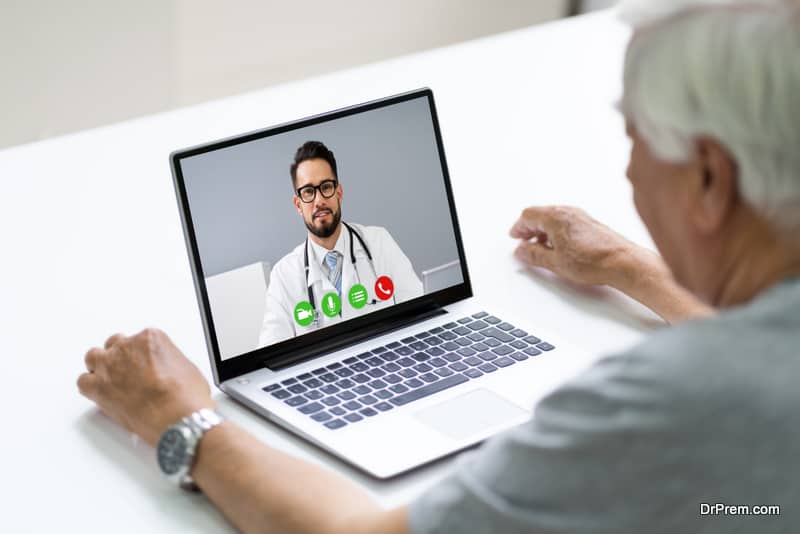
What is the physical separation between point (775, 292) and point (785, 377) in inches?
2.6

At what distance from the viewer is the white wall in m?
2.95

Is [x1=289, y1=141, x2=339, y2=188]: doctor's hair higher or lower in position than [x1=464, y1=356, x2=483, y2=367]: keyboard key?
higher

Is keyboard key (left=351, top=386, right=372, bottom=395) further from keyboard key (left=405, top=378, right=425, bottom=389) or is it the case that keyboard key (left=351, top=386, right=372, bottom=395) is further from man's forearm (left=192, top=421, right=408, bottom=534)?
man's forearm (left=192, top=421, right=408, bottom=534)

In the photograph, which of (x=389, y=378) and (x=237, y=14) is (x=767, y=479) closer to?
(x=389, y=378)

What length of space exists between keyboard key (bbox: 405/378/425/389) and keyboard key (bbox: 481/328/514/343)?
13 cm

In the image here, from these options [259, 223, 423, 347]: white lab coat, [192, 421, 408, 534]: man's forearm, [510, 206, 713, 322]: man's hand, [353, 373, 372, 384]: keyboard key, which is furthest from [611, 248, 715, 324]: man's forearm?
[192, 421, 408, 534]: man's forearm

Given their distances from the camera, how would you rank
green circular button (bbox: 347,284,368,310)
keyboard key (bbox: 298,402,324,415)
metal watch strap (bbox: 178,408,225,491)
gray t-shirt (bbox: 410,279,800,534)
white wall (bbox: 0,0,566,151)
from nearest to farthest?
1. gray t-shirt (bbox: 410,279,800,534)
2. metal watch strap (bbox: 178,408,225,491)
3. keyboard key (bbox: 298,402,324,415)
4. green circular button (bbox: 347,284,368,310)
5. white wall (bbox: 0,0,566,151)

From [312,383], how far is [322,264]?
5.3 inches

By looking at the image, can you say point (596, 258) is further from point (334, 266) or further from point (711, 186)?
point (711, 186)

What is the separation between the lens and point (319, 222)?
1257 mm

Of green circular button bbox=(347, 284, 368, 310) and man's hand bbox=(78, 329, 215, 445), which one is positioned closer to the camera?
man's hand bbox=(78, 329, 215, 445)

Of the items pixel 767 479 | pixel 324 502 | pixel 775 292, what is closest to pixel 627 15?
pixel 775 292

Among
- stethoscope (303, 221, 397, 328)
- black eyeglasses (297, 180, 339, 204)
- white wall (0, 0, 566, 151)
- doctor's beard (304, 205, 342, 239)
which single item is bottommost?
stethoscope (303, 221, 397, 328)

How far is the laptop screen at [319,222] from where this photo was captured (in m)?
1.20
